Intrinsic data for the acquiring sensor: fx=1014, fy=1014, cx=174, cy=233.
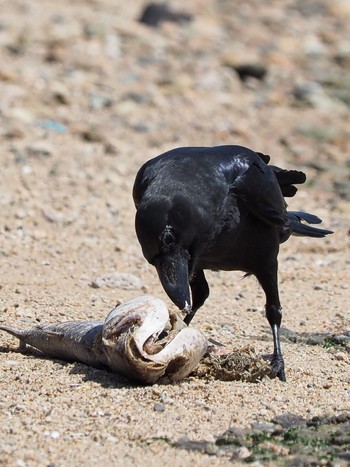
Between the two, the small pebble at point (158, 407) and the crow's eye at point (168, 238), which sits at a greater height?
the crow's eye at point (168, 238)

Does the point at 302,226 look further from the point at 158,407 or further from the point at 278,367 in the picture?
the point at 158,407

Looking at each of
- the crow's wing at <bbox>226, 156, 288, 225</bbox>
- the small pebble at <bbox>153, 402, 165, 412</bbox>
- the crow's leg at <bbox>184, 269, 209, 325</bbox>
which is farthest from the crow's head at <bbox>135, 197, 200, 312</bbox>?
the crow's leg at <bbox>184, 269, 209, 325</bbox>

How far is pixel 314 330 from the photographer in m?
7.46

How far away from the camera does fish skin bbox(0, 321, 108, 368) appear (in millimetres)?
5754

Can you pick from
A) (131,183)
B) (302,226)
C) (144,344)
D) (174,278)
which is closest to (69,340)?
(144,344)

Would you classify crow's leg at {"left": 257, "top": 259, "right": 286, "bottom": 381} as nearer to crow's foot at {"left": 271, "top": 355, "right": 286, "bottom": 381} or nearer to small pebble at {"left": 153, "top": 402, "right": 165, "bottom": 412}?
crow's foot at {"left": 271, "top": 355, "right": 286, "bottom": 381}

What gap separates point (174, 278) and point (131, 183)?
645 cm

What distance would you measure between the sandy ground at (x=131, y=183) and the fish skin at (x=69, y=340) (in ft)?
0.29

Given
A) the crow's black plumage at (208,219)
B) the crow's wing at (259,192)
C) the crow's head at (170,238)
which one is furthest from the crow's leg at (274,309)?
the crow's head at (170,238)

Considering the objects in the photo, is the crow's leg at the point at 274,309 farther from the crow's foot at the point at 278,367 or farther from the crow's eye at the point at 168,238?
the crow's eye at the point at 168,238

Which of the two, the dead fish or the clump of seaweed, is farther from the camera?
the clump of seaweed

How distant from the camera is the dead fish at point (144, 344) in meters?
5.35

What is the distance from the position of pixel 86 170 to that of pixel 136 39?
6.27 meters

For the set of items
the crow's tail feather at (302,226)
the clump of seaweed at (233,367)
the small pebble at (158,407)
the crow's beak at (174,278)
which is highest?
the crow's beak at (174,278)
